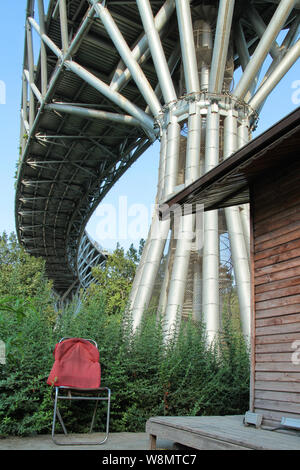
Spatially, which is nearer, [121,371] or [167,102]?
[121,371]

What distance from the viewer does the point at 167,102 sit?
14367mm

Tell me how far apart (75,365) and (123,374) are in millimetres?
1417

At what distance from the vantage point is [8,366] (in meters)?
5.84

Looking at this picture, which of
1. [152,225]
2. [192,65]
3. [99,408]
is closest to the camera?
[99,408]

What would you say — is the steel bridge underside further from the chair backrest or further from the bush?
the chair backrest

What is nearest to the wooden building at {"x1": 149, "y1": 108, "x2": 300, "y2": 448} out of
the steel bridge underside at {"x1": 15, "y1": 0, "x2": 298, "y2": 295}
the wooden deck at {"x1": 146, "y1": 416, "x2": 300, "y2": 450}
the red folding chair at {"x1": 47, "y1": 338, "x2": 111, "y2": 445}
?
the wooden deck at {"x1": 146, "y1": 416, "x2": 300, "y2": 450}

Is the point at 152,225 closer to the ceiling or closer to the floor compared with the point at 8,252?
closer to the floor

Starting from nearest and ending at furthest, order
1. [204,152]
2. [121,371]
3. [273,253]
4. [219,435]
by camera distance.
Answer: [219,435] < [273,253] < [121,371] < [204,152]

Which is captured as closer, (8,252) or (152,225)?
(152,225)

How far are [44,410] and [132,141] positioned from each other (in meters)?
23.3

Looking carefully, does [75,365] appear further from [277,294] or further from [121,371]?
[277,294]

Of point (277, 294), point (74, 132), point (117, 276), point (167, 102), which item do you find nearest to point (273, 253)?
point (277, 294)
